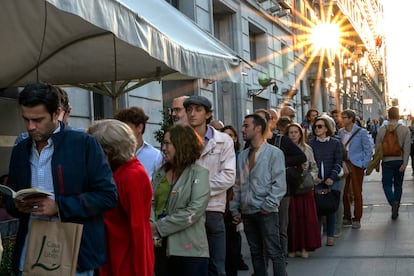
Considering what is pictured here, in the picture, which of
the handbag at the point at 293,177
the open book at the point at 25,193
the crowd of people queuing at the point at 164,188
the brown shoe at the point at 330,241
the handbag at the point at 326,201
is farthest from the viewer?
the brown shoe at the point at 330,241

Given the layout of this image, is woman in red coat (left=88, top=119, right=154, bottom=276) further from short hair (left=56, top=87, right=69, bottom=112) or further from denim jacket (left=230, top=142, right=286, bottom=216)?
denim jacket (left=230, top=142, right=286, bottom=216)

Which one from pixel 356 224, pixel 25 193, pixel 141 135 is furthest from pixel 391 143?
pixel 25 193

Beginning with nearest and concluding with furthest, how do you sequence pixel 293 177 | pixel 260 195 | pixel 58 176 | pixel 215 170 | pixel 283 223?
pixel 58 176, pixel 215 170, pixel 260 195, pixel 283 223, pixel 293 177

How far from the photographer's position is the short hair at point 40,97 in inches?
135

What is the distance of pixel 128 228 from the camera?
4.00 m

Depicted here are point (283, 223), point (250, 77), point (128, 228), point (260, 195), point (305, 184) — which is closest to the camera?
point (128, 228)

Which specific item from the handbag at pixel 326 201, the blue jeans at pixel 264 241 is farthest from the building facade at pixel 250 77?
the blue jeans at pixel 264 241

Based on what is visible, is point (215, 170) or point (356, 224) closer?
point (215, 170)

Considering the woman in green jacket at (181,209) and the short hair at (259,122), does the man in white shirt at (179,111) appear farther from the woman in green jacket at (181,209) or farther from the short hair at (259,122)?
the woman in green jacket at (181,209)

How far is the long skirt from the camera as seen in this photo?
8.60m

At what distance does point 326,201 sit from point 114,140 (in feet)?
18.5

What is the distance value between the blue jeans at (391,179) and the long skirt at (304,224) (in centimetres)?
349

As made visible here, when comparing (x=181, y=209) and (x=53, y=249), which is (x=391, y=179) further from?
(x=53, y=249)

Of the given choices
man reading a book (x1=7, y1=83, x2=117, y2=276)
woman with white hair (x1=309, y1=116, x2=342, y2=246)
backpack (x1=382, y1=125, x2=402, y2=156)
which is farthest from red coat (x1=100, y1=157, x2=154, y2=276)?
backpack (x1=382, y1=125, x2=402, y2=156)
